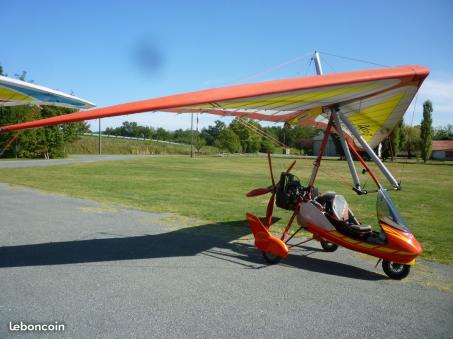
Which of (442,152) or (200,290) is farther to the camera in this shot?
(442,152)

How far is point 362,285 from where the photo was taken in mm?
5023

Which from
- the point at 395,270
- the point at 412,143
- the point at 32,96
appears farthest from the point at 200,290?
the point at 412,143

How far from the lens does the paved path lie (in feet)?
12.3

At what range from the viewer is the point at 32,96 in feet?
31.6

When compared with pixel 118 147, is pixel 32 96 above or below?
above

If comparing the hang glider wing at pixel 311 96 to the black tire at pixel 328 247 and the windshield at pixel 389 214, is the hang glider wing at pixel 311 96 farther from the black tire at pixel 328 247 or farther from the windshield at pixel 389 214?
the black tire at pixel 328 247

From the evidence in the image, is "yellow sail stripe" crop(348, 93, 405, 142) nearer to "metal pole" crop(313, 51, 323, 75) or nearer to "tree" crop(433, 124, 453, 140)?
"metal pole" crop(313, 51, 323, 75)

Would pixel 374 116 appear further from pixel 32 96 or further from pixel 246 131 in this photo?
pixel 246 131

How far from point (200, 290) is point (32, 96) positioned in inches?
306

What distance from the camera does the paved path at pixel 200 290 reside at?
374 centimetres

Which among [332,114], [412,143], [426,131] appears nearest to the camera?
[332,114]

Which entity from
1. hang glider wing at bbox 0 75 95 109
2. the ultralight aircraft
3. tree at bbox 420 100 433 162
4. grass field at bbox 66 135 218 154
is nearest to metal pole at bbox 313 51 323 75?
the ultralight aircraft

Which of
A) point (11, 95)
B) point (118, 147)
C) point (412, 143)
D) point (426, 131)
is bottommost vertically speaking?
point (118, 147)

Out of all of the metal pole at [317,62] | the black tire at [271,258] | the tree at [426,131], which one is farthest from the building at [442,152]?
the black tire at [271,258]
